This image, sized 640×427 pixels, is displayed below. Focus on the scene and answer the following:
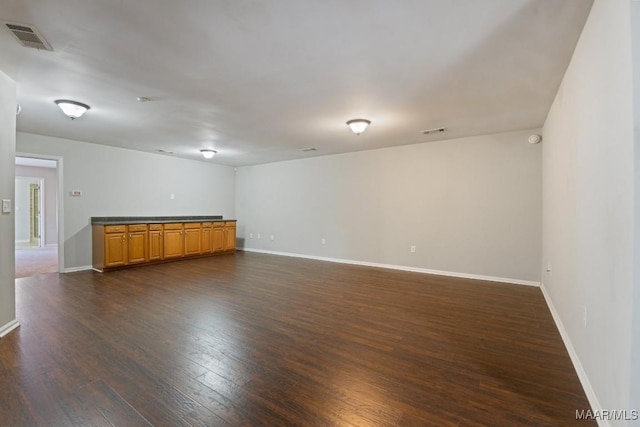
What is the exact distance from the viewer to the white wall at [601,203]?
4.01 feet

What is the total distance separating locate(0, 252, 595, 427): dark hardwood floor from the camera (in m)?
1.58

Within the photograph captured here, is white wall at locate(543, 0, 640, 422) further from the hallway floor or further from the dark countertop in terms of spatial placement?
the hallway floor

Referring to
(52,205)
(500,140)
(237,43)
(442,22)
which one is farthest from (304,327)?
(52,205)

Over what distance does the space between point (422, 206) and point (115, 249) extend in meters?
5.84

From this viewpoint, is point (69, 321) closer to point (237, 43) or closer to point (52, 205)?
point (237, 43)

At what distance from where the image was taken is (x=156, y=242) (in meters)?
5.89

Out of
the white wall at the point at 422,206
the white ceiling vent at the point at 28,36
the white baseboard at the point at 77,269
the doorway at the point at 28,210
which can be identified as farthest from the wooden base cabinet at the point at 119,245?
the doorway at the point at 28,210

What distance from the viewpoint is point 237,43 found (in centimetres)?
211

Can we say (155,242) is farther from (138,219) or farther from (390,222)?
(390,222)

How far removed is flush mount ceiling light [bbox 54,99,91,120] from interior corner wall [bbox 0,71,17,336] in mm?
483

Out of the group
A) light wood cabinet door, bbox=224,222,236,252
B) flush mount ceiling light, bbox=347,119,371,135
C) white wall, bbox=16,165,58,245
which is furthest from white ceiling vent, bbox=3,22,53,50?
white wall, bbox=16,165,58,245

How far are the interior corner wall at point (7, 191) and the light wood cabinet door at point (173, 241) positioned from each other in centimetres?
335

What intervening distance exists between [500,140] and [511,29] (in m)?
3.06

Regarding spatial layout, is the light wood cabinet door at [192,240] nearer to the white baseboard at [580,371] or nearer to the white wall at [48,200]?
the white wall at [48,200]
